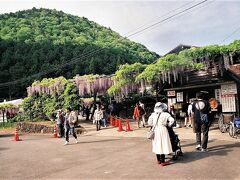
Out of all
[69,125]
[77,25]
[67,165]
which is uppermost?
[77,25]

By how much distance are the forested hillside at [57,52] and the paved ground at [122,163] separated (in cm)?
3768

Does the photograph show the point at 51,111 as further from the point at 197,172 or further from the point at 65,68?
the point at 65,68

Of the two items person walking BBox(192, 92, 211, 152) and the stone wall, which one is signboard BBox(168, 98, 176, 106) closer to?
the stone wall

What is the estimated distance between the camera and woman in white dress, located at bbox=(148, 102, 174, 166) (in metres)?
8.95

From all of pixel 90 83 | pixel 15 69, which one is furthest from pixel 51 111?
pixel 15 69

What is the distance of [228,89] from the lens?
58.8ft

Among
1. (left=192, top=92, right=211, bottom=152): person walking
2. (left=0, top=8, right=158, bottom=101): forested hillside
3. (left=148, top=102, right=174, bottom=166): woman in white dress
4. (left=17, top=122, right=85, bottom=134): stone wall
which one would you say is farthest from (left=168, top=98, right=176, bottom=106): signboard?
(left=0, top=8, right=158, bottom=101): forested hillside

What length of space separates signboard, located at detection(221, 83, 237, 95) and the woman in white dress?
954 centimetres

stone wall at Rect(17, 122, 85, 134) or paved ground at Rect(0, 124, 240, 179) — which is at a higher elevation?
stone wall at Rect(17, 122, 85, 134)

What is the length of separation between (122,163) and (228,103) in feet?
32.2

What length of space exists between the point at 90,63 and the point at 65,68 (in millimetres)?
5046

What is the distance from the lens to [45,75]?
182 ft

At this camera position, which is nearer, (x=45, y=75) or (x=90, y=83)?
(x=90, y=83)

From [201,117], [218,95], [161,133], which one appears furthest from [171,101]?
[161,133]
